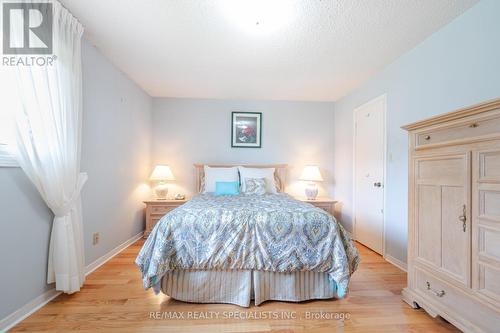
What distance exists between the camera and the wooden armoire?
1227 mm

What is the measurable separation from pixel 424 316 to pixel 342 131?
9.29ft

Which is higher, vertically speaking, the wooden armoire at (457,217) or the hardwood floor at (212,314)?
the wooden armoire at (457,217)

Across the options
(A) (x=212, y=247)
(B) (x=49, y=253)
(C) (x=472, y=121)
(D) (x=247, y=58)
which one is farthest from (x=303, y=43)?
(B) (x=49, y=253)

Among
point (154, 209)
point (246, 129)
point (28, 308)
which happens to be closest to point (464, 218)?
point (28, 308)

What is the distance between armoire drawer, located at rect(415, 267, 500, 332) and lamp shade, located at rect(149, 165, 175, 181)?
131 inches

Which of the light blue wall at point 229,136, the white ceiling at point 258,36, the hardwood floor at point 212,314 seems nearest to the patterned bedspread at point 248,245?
the hardwood floor at point 212,314

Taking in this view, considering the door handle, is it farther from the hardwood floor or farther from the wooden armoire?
the hardwood floor

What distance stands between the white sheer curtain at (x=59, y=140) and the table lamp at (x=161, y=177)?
158 centimetres

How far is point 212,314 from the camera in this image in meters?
1.64

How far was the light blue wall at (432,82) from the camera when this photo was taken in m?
1.66

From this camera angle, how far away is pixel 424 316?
5.32ft

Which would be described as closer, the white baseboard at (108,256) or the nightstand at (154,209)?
the white baseboard at (108,256)

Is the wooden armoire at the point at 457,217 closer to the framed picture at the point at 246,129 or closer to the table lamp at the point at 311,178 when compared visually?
the table lamp at the point at 311,178

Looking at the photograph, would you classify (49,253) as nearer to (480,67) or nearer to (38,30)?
(38,30)
